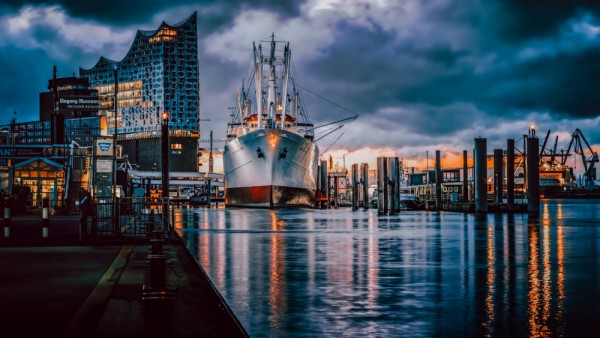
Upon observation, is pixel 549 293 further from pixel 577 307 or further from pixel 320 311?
pixel 320 311

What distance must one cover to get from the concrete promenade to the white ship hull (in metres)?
53.4

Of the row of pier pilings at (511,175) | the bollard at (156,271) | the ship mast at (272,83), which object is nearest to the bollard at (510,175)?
the row of pier pilings at (511,175)

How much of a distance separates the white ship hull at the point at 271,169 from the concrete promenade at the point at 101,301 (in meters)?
53.4

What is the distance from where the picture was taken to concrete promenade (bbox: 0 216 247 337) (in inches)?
275

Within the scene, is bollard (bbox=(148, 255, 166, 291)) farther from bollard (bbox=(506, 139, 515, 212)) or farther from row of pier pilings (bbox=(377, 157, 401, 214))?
bollard (bbox=(506, 139, 515, 212))

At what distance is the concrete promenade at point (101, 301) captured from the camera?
698 centimetres

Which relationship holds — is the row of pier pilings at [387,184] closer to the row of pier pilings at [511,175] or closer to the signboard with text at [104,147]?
the row of pier pilings at [511,175]

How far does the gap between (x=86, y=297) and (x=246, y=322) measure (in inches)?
106

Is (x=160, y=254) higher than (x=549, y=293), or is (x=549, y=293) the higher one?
(x=160, y=254)

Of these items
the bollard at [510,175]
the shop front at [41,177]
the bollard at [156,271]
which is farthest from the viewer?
the shop front at [41,177]

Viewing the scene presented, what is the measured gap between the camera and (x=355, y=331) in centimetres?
714

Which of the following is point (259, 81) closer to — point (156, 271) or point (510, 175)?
point (510, 175)

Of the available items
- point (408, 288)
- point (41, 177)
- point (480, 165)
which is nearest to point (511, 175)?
point (480, 165)

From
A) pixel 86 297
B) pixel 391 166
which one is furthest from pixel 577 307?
pixel 391 166
